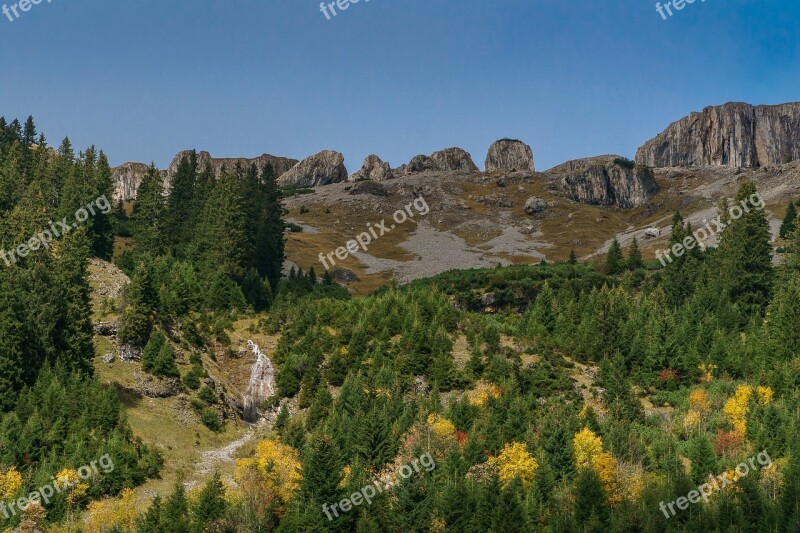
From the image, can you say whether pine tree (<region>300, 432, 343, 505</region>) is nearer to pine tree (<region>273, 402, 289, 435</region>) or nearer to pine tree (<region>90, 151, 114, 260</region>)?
pine tree (<region>273, 402, 289, 435</region>)

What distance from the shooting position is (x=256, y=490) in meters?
48.9

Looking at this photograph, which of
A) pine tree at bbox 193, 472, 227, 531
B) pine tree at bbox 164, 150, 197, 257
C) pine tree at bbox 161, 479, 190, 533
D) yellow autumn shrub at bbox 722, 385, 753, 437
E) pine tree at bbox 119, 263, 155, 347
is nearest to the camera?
pine tree at bbox 161, 479, 190, 533

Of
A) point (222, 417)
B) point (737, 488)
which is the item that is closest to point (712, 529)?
point (737, 488)

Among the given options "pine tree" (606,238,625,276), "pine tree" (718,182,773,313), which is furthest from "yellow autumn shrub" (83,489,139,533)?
"pine tree" (606,238,625,276)

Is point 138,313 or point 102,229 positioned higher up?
point 102,229

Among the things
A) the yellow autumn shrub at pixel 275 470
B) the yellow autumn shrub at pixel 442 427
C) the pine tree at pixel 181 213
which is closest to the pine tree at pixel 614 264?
the pine tree at pixel 181 213

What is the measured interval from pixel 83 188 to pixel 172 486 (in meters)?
53.9

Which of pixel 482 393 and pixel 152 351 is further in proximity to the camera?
pixel 152 351

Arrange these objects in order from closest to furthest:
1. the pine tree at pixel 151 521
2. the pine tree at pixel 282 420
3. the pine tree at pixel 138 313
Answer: the pine tree at pixel 151 521, the pine tree at pixel 282 420, the pine tree at pixel 138 313

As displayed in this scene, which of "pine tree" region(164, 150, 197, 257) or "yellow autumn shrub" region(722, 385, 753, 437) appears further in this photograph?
"pine tree" region(164, 150, 197, 257)

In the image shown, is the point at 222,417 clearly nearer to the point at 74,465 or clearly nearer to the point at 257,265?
the point at 74,465

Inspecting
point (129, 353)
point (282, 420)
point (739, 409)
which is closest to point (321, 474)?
point (282, 420)

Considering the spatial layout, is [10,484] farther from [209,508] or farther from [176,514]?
[209,508]

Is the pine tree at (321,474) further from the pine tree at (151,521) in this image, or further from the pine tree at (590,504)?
the pine tree at (590,504)
